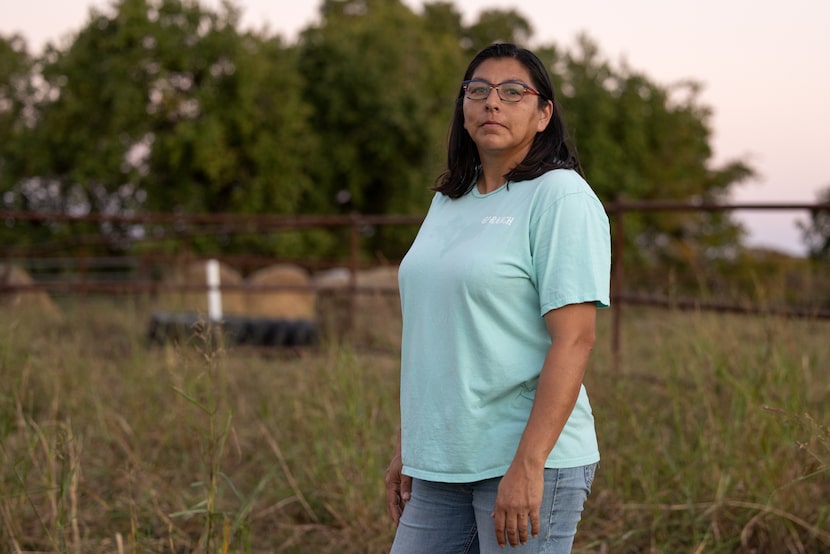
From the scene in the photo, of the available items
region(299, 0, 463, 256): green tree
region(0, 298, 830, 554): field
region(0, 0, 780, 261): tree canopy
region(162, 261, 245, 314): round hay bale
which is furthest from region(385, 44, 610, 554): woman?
region(299, 0, 463, 256): green tree

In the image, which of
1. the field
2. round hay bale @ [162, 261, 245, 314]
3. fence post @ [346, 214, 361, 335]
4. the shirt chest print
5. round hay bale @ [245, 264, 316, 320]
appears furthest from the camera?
round hay bale @ [245, 264, 316, 320]

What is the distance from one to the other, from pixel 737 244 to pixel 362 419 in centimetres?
2881

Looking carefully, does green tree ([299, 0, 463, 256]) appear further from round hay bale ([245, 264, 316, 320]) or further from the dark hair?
the dark hair

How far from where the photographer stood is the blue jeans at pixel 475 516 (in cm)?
193

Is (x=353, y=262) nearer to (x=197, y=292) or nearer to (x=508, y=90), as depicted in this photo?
(x=197, y=292)

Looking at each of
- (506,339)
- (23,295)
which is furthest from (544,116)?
(23,295)

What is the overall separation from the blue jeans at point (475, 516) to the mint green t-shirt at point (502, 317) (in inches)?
1.7

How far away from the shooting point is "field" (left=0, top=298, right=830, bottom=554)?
3.40m

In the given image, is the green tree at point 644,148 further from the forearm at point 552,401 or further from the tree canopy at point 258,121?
the forearm at point 552,401

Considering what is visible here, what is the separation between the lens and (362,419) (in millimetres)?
3814

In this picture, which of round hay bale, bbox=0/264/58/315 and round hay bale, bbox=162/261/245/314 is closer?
round hay bale, bbox=0/264/58/315

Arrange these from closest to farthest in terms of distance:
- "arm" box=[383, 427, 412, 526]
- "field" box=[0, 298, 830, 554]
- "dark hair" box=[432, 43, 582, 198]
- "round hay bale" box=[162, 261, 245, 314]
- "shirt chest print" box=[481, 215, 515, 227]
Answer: "shirt chest print" box=[481, 215, 515, 227], "dark hair" box=[432, 43, 582, 198], "arm" box=[383, 427, 412, 526], "field" box=[0, 298, 830, 554], "round hay bale" box=[162, 261, 245, 314]

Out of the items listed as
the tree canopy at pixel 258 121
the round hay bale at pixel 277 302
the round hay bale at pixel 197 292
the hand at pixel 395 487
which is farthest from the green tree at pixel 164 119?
the hand at pixel 395 487

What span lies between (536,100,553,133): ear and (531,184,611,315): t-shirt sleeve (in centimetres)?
27
